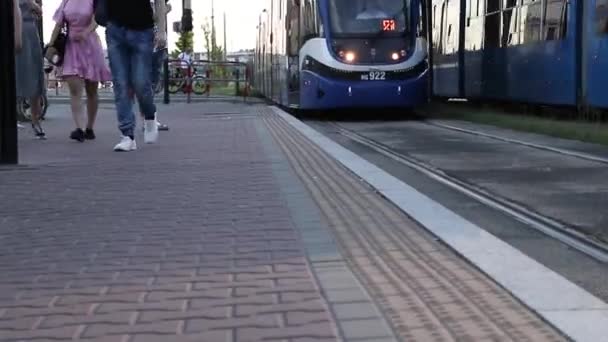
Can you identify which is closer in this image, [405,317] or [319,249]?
[405,317]

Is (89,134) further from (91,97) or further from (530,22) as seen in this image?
(530,22)

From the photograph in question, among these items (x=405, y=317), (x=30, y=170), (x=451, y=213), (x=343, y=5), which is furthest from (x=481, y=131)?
(x=405, y=317)

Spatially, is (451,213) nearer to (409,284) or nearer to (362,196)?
(362,196)

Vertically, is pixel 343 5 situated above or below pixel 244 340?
above

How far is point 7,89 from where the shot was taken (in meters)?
8.85

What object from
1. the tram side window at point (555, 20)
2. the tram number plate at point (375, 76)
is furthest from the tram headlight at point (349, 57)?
the tram side window at point (555, 20)

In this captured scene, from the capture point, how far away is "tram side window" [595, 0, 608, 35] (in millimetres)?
14922

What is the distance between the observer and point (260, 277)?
4582 millimetres

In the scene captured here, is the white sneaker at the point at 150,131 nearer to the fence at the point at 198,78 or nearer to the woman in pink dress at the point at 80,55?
the woman in pink dress at the point at 80,55

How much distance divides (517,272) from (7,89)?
5503 mm

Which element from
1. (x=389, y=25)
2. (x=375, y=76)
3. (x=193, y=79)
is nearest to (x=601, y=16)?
(x=375, y=76)

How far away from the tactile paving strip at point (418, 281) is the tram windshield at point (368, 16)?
12.4m

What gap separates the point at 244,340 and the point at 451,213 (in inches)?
118

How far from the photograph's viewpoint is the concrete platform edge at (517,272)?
3816mm
